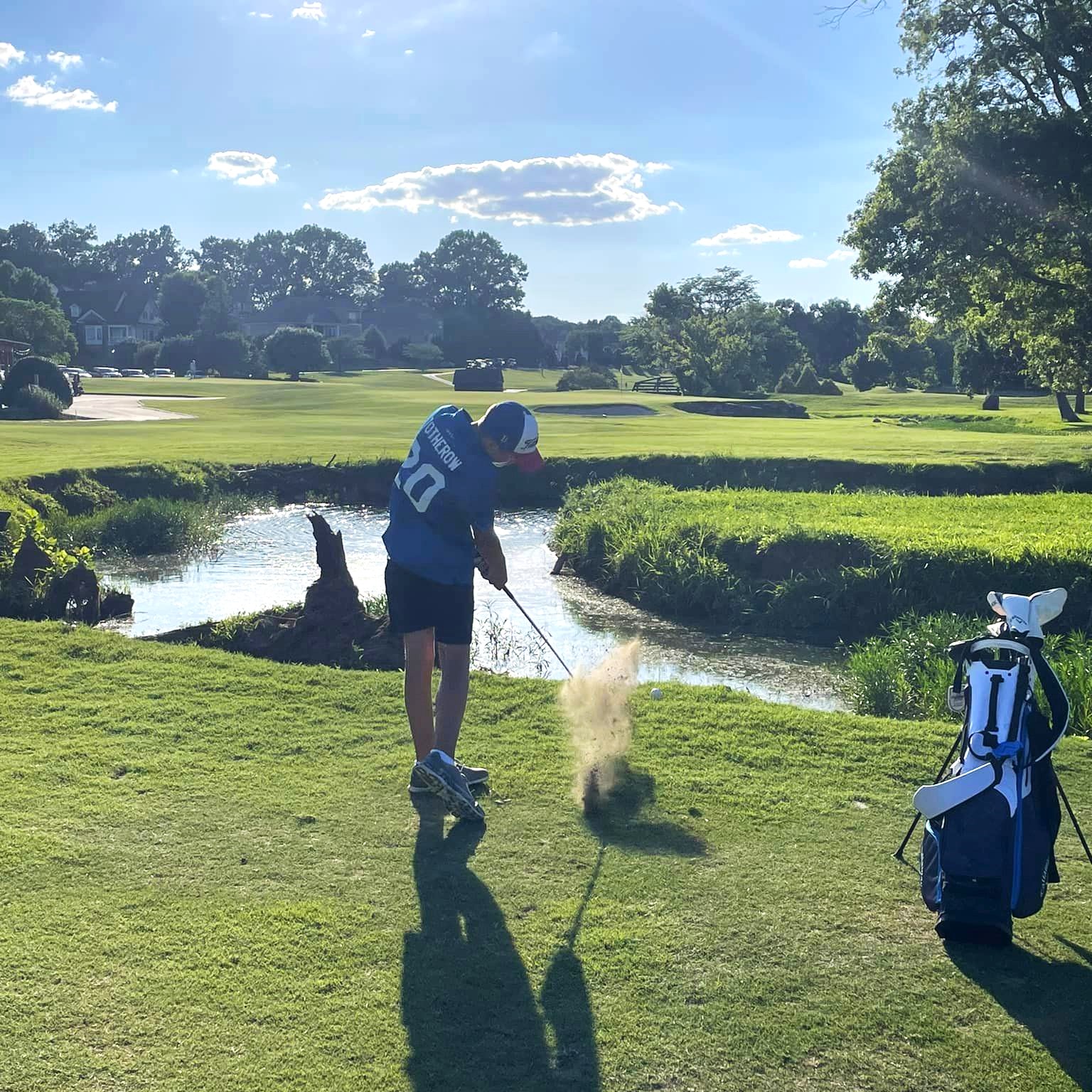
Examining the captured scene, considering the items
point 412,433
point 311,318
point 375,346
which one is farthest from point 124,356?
point 412,433

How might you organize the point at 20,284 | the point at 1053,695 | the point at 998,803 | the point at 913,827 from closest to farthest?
the point at 998,803
the point at 1053,695
the point at 913,827
the point at 20,284

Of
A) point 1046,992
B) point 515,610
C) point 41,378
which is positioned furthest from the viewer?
point 41,378

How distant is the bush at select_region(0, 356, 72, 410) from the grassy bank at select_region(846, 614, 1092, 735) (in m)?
34.0

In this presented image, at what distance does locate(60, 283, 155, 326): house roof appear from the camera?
108812mm

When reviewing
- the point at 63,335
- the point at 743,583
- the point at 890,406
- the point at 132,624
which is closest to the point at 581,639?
the point at 743,583

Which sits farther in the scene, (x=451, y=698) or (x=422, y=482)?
(x=451, y=698)

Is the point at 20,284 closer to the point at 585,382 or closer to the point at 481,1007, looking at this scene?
the point at 585,382

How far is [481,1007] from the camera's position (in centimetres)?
381

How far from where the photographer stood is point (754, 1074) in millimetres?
3459

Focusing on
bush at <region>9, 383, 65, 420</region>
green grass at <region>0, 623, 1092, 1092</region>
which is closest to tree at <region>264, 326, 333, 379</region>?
bush at <region>9, 383, 65, 420</region>

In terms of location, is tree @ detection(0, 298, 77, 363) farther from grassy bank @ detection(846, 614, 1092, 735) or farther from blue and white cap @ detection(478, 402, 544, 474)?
blue and white cap @ detection(478, 402, 544, 474)

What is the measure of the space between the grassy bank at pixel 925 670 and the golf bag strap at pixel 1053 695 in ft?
13.6

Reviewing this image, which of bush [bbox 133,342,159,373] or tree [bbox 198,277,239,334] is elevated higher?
tree [bbox 198,277,239,334]

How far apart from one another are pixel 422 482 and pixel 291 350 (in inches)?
2924
